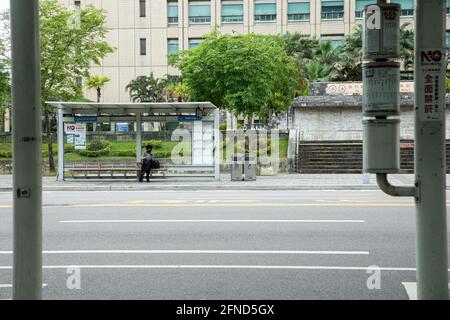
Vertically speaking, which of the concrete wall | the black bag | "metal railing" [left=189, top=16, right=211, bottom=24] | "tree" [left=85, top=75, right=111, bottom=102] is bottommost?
the black bag

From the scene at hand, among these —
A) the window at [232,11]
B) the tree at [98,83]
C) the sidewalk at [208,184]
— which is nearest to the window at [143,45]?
the tree at [98,83]

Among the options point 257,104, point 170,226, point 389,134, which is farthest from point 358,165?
point 389,134

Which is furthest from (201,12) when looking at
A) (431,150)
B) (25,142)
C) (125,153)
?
(25,142)

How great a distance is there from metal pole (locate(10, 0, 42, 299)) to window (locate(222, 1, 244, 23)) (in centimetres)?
5936

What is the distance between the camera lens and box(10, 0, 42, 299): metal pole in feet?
14.3

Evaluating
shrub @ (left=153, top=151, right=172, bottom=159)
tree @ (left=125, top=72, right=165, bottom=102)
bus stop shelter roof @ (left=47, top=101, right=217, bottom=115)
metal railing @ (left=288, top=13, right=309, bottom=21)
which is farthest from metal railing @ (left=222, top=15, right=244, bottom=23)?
bus stop shelter roof @ (left=47, top=101, right=217, bottom=115)

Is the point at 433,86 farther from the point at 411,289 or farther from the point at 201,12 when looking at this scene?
the point at 201,12

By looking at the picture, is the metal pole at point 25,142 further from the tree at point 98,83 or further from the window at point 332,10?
the window at point 332,10

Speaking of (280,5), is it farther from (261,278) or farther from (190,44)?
(261,278)

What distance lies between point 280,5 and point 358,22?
26.3 feet

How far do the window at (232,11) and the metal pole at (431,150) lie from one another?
5884 cm

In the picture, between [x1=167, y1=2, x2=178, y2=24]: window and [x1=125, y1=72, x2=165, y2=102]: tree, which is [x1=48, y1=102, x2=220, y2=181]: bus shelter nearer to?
[x1=125, y1=72, x2=165, y2=102]: tree

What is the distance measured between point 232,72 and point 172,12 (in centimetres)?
3304

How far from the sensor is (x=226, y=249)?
892 cm
